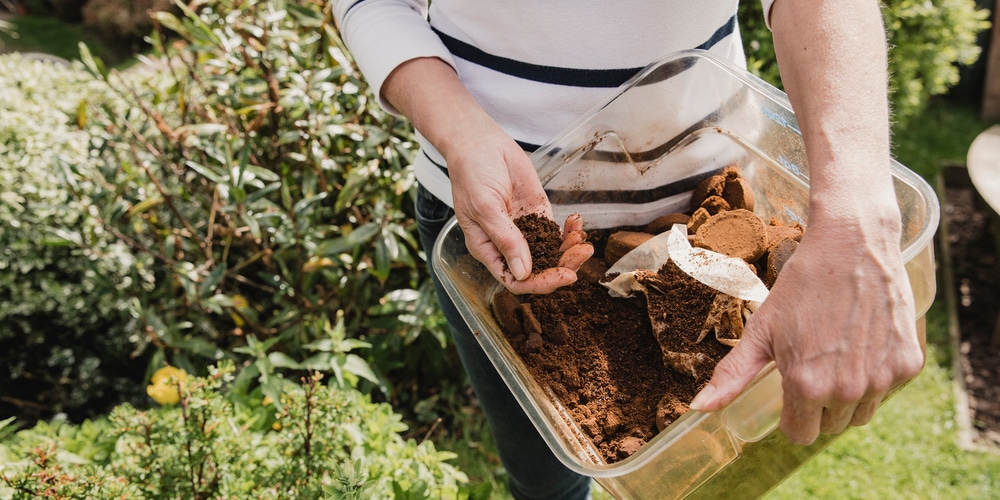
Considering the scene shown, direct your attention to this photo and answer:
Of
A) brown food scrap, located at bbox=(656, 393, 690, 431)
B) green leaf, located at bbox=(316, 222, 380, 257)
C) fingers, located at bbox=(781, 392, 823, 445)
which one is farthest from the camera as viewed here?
green leaf, located at bbox=(316, 222, 380, 257)

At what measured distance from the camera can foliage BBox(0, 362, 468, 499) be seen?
4.36 feet

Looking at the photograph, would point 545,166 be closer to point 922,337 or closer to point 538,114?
point 538,114

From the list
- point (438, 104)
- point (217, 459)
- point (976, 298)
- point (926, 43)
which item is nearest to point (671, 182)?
point (438, 104)

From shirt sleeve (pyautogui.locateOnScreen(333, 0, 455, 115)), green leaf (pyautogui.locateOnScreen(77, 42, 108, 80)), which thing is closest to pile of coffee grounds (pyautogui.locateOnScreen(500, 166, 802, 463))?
shirt sleeve (pyautogui.locateOnScreen(333, 0, 455, 115))

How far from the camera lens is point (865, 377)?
73 cm

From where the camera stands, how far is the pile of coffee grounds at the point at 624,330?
3.09ft

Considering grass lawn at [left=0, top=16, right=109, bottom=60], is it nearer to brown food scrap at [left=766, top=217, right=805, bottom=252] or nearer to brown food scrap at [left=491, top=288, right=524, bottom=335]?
brown food scrap at [left=491, top=288, right=524, bottom=335]

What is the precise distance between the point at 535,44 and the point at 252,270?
178 cm

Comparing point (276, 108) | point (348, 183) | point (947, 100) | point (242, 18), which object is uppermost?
point (242, 18)

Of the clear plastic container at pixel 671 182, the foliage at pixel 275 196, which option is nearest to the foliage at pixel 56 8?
the foliage at pixel 275 196

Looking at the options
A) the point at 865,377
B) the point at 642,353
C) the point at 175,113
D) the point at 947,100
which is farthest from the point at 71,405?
the point at 947,100

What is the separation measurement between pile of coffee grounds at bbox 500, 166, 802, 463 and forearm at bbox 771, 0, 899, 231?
18 cm

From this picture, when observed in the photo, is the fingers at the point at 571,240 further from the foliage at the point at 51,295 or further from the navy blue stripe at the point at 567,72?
the foliage at the point at 51,295

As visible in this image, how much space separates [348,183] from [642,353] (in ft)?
4.47
